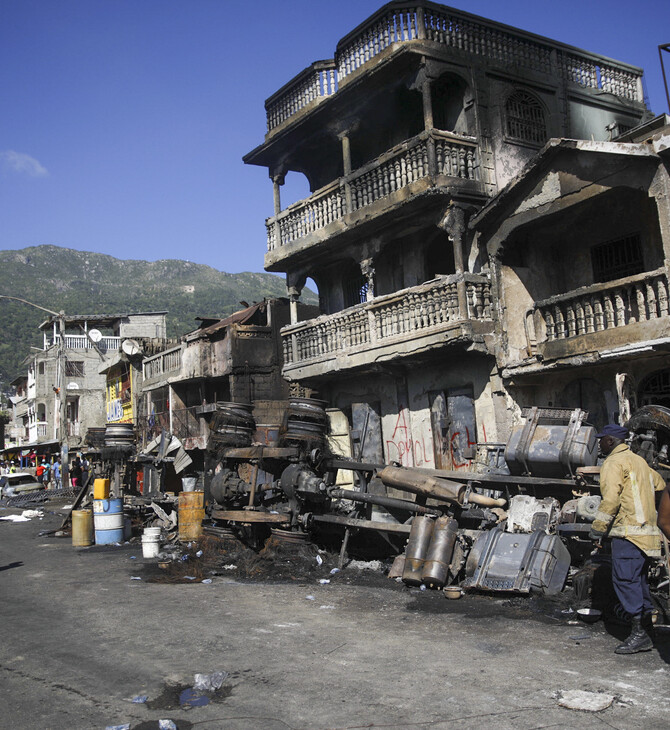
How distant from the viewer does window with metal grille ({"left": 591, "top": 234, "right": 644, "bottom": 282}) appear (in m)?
13.4

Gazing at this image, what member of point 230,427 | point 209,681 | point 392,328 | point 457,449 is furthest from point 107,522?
point 209,681

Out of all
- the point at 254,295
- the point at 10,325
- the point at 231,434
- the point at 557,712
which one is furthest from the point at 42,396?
the point at 254,295

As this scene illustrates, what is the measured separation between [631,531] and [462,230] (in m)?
9.95

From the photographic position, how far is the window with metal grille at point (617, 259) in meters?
13.4

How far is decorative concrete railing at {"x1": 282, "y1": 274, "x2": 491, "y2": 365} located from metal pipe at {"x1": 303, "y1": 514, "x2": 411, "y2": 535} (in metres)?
4.87

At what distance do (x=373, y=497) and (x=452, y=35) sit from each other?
36.4 feet

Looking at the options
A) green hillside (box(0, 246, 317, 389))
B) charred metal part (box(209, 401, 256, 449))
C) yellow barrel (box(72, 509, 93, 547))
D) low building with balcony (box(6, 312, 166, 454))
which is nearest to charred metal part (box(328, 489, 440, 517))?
charred metal part (box(209, 401, 256, 449))

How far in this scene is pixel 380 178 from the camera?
54.1 ft

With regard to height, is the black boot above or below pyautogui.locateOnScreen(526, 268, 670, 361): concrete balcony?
below

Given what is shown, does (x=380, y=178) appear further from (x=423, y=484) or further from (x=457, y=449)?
(x=423, y=484)

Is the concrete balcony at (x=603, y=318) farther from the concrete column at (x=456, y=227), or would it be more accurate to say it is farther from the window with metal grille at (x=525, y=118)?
the window with metal grille at (x=525, y=118)

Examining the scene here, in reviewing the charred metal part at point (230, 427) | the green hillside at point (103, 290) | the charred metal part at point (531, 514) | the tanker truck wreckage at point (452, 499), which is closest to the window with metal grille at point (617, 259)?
the tanker truck wreckage at point (452, 499)

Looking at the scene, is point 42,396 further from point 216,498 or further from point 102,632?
point 102,632

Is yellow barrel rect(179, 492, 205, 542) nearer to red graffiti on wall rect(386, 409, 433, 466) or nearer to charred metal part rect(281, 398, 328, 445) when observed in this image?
charred metal part rect(281, 398, 328, 445)
